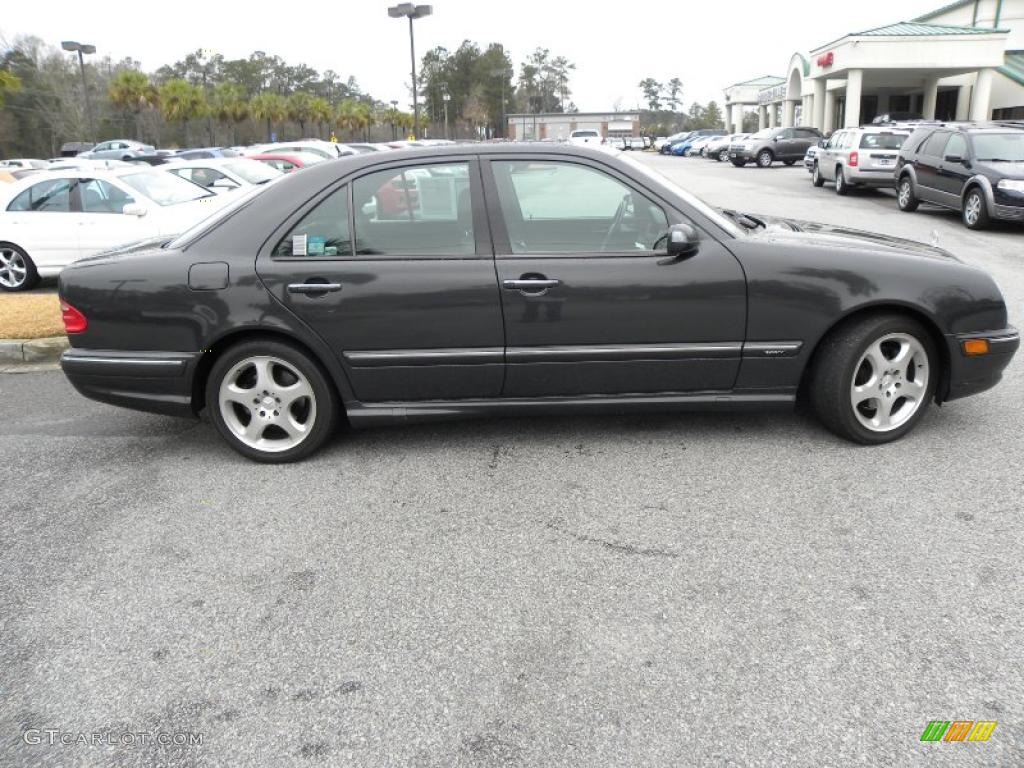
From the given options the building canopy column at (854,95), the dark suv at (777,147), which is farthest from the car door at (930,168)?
the building canopy column at (854,95)

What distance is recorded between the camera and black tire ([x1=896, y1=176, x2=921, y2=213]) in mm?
15524

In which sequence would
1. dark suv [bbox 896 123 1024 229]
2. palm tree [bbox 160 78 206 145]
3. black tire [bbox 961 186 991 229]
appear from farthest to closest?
palm tree [bbox 160 78 206 145] < black tire [bbox 961 186 991 229] < dark suv [bbox 896 123 1024 229]

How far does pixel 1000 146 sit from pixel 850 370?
36.8 ft

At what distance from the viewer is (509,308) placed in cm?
415

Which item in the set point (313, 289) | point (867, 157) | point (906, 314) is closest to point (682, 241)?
point (906, 314)

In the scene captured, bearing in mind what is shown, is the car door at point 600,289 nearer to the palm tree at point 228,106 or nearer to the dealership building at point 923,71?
the dealership building at point 923,71

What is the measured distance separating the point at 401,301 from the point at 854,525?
233 cm

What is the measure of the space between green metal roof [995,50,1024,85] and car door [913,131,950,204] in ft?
106

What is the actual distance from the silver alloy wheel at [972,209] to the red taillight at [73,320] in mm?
12695

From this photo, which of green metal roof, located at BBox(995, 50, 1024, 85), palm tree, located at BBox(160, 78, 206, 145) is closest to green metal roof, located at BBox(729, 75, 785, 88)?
green metal roof, located at BBox(995, 50, 1024, 85)

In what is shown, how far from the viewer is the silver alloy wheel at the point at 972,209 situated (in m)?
12.7

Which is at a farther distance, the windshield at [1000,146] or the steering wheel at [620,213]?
the windshield at [1000,146]

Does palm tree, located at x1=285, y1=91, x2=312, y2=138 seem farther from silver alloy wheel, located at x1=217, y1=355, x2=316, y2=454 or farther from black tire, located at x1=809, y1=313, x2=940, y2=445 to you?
black tire, located at x1=809, y1=313, x2=940, y2=445

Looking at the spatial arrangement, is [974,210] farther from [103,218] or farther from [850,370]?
[103,218]
